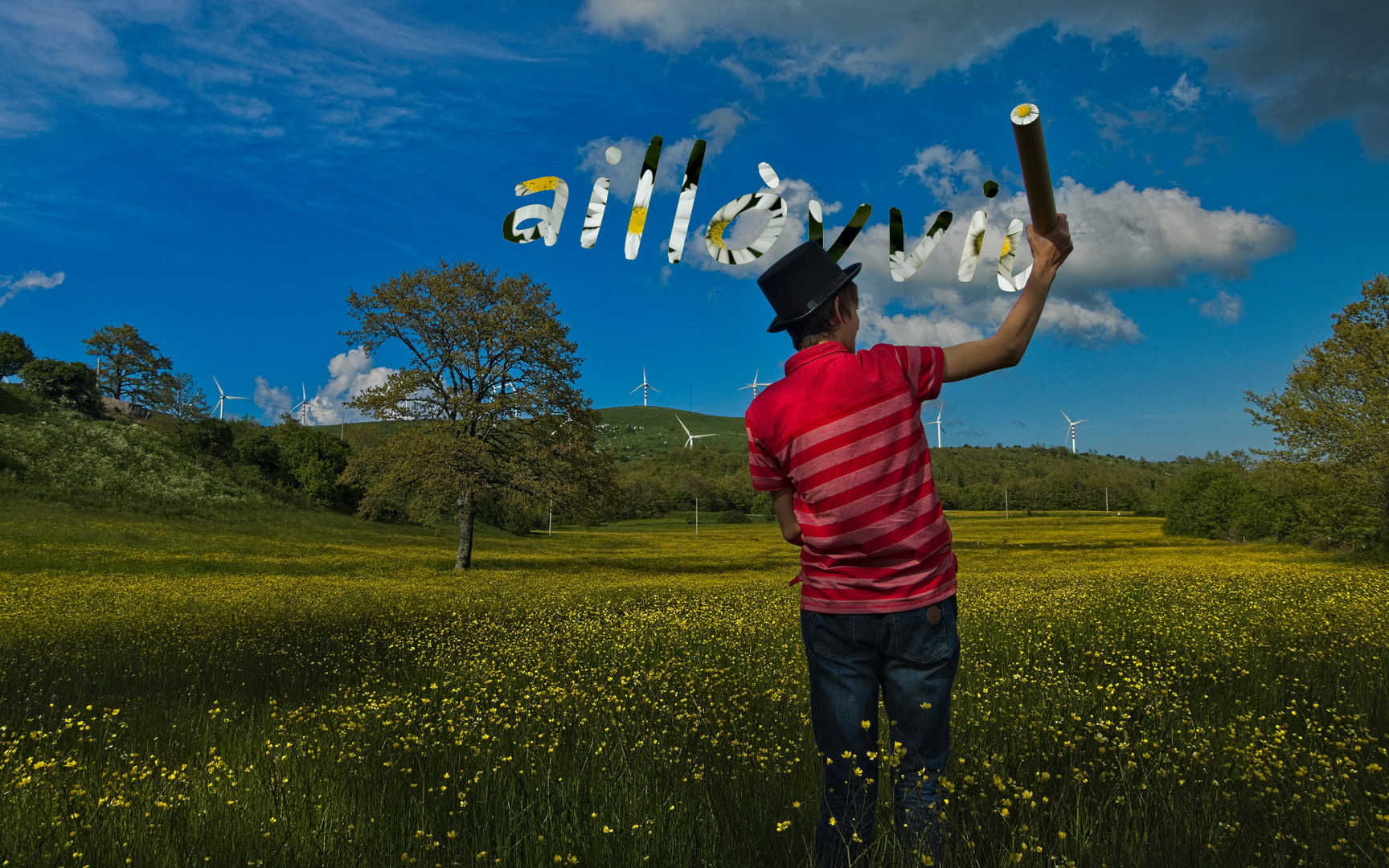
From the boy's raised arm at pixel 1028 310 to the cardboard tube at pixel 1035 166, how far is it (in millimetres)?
136

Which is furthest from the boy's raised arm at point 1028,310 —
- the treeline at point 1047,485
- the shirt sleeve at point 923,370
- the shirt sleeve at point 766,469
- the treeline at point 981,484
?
the treeline at point 1047,485

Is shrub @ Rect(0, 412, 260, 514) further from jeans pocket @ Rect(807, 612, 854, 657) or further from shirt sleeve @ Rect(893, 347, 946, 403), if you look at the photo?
shirt sleeve @ Rect(893, 347, 946, 403)

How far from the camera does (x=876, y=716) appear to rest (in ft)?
8.79

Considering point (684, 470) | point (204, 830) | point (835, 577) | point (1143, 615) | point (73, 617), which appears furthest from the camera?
point (684, 470)

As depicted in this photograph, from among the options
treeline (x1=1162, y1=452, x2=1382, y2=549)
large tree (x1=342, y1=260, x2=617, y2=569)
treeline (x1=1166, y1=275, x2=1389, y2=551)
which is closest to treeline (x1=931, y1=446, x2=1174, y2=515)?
treeline (x1=1162, y1=452, x2=1382, y2=549)

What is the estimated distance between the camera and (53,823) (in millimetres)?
3396

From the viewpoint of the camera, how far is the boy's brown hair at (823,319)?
2.84 m

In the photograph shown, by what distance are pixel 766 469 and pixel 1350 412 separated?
128 ft

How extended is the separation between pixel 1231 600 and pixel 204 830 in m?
14.8

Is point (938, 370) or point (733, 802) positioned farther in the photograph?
point (733, 802)

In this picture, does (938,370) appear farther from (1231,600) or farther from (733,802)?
(1231,600)

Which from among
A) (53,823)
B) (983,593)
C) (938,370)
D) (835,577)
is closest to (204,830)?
(53,823)

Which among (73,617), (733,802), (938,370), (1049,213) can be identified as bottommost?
(73,617)

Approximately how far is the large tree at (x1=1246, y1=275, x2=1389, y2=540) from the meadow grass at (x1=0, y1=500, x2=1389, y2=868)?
2328 centimetres
